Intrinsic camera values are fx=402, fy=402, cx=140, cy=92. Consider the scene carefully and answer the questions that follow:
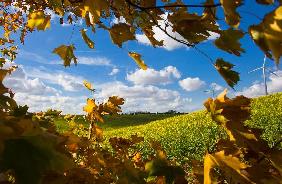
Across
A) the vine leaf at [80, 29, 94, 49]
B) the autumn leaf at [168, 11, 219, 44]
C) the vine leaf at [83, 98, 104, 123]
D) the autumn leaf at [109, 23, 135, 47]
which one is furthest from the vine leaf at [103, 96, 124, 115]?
the autumn leaf at [168, 11, 219, 44]

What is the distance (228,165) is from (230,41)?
1.26 feet

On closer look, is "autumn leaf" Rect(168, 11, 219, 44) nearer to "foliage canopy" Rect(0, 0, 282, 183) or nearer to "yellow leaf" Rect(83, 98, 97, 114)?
"foliage canopy" Rect(0, 0, 282, 183)

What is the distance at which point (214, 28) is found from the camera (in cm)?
138

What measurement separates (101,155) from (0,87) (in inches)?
47.4

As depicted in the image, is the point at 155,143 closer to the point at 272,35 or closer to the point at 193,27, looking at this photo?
the point at 193,27

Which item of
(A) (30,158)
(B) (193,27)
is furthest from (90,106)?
(A) (30,158)

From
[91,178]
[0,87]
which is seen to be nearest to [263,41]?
[0,87]

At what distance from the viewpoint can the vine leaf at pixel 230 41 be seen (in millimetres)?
1233

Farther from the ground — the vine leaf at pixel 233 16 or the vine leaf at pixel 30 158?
the vine leaf at pixel 233 16

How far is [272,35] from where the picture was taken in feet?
2.87

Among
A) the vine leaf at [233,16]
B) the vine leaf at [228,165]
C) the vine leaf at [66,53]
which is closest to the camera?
the vine leaf at [233,16]

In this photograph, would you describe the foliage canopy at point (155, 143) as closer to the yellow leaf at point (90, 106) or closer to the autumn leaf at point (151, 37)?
the autumn leaf at point (151, 37)

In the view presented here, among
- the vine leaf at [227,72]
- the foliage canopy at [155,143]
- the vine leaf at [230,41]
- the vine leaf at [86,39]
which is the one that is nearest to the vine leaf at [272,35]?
the foliage canopy at [155,143]

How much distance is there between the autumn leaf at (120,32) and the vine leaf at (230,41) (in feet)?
1.82
